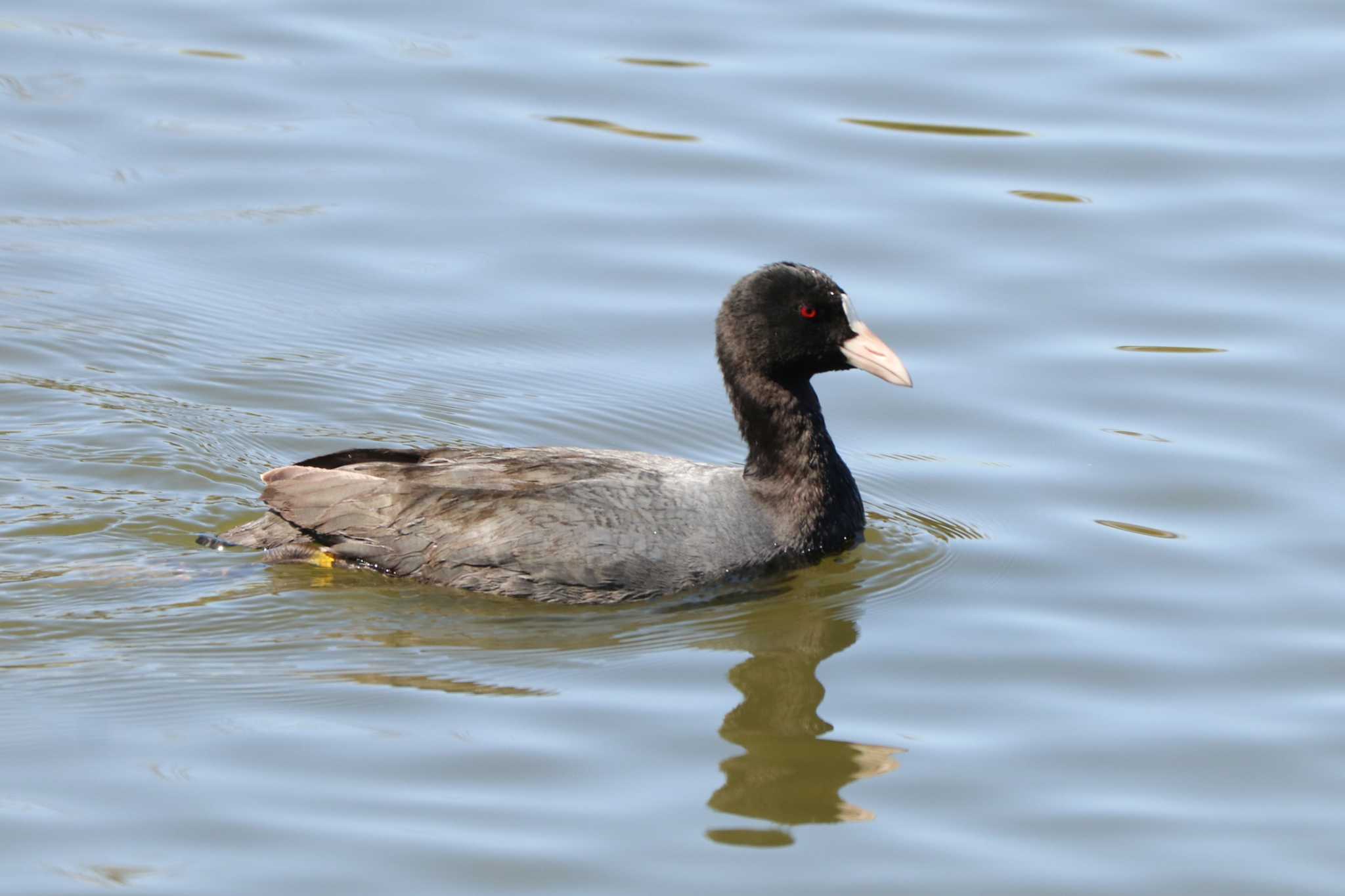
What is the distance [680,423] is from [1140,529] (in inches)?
99.6

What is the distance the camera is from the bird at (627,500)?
29.8ft

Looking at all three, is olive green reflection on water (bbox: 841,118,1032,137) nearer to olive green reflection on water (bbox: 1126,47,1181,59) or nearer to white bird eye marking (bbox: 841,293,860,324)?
olive green reflection on water (bbox: 1126,47,1181,59)

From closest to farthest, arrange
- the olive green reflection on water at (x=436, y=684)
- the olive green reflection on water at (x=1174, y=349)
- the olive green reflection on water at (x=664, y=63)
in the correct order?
the olive green reflection on water at (x=436, y=684), the olive green reflection on water at (x=1174, y=349), the olive green reflection on water at (x=664, y=63)

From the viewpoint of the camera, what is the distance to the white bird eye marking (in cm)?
955

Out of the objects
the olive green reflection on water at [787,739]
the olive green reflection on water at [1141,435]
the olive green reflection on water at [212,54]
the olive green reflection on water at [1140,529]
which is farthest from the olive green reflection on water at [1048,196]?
the olive green reflection on water at [212,54]

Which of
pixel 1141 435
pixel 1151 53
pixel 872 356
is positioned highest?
pixel 1151 53

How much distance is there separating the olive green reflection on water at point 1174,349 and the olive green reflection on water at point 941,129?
2837 millimetres

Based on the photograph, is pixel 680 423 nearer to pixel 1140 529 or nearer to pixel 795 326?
pixel 795 326

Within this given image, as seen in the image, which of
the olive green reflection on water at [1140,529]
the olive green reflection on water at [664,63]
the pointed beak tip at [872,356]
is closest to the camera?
the pointed beak tip at [872,356]

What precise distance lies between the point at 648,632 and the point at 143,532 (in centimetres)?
258

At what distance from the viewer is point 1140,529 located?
9797 mm

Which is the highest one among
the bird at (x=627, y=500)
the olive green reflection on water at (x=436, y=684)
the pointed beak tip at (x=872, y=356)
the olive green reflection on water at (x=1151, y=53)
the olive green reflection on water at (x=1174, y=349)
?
the olive green reflection on water at (x=1151, y=53)

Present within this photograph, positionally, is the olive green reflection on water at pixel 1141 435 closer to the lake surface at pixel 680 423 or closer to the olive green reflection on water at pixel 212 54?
the lake surface at pixel 680 423

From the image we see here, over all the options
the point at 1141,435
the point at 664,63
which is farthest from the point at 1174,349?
the point at 664,63
